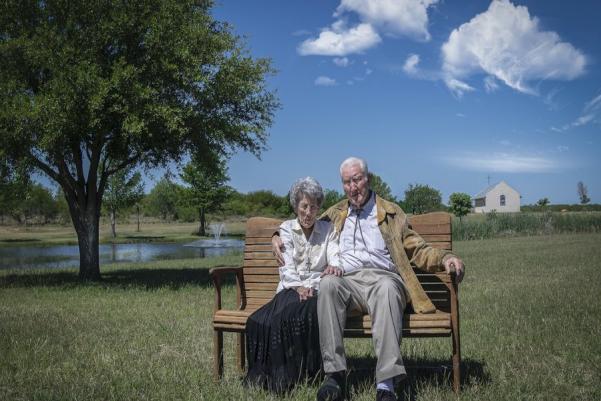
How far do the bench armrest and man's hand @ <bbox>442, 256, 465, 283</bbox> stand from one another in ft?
6.82

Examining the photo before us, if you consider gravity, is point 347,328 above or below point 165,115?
below

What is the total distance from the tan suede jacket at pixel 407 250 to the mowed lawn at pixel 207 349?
2.63 feet

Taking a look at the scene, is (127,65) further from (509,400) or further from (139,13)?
(509,400)

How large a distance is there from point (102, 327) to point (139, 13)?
990 cm

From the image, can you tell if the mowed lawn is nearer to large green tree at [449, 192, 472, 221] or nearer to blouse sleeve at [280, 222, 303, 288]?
blouse sleeve at [280, 222, 303, 288]

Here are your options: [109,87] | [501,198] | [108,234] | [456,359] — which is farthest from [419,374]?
[501,198]

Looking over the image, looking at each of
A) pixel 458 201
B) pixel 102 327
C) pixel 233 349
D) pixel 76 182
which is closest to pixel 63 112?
pixel 76 182

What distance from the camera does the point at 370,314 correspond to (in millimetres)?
4602

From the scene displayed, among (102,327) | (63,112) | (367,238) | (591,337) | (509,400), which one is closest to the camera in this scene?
(509,400)

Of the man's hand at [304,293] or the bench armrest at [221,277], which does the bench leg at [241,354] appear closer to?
the bench armrest at [221,277]

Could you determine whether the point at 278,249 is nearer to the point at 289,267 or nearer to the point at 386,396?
the point at 289,267

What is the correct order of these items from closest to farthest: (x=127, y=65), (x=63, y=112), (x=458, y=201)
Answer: (x=63, y=112)
(x=127, y=65)
(x=458, y=201)

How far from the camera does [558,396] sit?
4.61 m

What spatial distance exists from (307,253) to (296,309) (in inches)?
23.0
